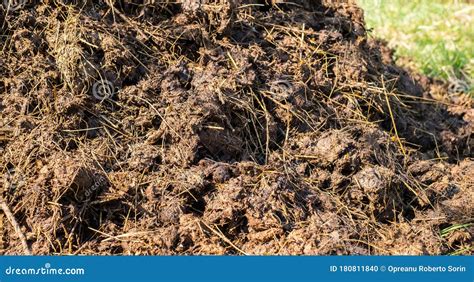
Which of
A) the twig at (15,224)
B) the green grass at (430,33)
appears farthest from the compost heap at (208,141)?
the green grass at (430,33)

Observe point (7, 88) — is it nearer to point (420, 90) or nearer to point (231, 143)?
point (231, 143)

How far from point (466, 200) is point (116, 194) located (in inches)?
75.6

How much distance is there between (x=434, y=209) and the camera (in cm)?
363
